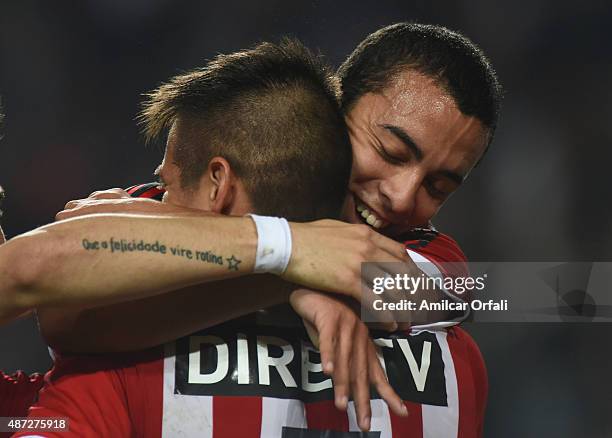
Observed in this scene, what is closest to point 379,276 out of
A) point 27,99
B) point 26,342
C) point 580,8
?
point 26,342

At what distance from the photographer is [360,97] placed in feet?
7.68

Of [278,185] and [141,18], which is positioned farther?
[141,18]

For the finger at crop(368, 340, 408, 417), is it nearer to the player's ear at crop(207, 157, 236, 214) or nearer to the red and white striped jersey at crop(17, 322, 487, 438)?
the red and white striped jersey at crop(17, 322, 487, 438)

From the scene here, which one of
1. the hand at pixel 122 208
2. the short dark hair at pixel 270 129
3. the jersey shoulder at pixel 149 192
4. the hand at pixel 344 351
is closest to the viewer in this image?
the hand at pixel 344 351

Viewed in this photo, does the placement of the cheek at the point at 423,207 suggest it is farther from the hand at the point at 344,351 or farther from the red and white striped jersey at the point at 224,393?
the hand at the point at 344,351

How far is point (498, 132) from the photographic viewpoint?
480 centimetres

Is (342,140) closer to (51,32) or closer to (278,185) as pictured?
(278,185)

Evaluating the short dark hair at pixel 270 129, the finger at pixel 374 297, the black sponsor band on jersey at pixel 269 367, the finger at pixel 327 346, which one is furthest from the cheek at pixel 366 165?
the finger at pixel 327 346

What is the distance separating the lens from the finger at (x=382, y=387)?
1593 millimetres

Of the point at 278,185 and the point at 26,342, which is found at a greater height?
the point at 26,342

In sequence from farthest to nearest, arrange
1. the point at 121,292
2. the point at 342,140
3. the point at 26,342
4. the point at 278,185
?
the point at 26,342
the point at 342,140
the point at 278,185
the point at 121,292

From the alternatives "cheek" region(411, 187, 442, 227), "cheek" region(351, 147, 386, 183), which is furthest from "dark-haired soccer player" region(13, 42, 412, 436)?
"cheek" region(411, 187, 442, 227)

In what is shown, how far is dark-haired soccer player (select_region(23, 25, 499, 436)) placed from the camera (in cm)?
218

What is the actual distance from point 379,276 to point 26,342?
119 inches
